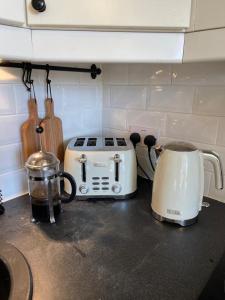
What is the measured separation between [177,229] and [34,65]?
2.37ft

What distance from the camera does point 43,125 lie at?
2.80 ft

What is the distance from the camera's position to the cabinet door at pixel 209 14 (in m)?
0.49

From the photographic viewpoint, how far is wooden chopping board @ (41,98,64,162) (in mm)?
864

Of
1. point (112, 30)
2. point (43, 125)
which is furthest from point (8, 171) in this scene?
point (112, 30)

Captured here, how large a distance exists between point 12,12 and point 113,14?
0.73ft

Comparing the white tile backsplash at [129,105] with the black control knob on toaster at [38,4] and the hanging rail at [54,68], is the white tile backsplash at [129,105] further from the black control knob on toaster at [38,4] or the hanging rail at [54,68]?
the black control knob on toaster at [38,4]

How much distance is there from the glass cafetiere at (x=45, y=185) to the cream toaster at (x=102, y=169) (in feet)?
0.33

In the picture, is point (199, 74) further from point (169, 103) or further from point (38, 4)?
point (38, 4)

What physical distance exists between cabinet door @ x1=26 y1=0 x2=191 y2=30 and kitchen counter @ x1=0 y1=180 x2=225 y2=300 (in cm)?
57

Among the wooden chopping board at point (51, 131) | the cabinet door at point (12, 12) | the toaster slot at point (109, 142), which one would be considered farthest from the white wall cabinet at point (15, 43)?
the toaster slot at point (109, 142)

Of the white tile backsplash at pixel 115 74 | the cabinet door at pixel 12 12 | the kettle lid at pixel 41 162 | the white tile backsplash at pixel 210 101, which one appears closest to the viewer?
the cabinet door at pixel 12 12

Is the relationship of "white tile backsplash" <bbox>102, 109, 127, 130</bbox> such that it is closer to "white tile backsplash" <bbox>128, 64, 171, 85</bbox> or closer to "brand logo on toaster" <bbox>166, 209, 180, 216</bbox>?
"white tile backsplash" <bbox>128, 64, 171, 85</bbox>

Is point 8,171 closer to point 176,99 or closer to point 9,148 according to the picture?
point 9,148

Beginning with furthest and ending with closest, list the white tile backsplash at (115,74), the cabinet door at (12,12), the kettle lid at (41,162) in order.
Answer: the white tile backsplash at (115,74) → the kettle lid at (41,162) → the cabinet door at (12,12)
